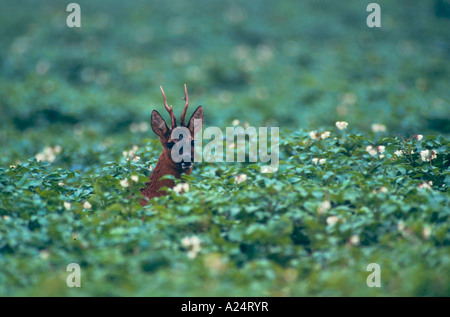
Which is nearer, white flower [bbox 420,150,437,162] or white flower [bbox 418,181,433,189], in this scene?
white flower [bbox 418,181,433,189]

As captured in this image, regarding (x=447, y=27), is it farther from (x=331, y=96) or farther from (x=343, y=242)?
(x=343, y=242)

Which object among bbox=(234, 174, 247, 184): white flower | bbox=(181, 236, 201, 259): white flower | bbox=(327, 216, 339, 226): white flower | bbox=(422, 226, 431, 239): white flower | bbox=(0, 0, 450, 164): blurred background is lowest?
bbox=(181, 236, 201, 259): white flower

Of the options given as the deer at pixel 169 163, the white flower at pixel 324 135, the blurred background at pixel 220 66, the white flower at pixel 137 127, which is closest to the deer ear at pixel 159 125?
the deer at pixel 169 163

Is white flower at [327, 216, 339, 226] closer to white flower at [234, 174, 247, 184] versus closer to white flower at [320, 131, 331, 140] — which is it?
white flower at [234, 174, 247, 184]

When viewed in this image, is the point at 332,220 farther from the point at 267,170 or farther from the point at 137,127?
the point at 137,127

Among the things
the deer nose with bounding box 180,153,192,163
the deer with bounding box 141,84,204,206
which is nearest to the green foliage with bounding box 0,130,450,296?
the deer with bounding box 141,84,204,206

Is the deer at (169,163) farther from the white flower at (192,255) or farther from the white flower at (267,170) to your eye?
the white flower at (192,255)
